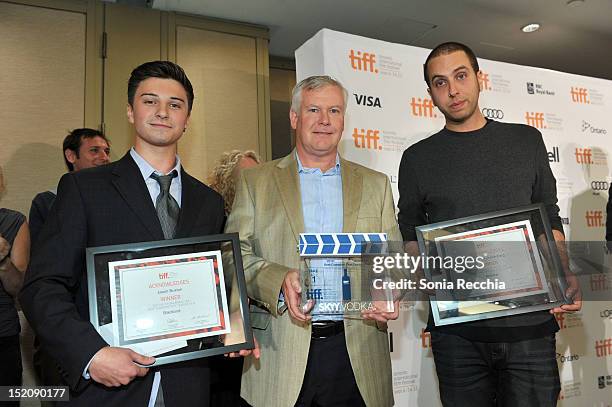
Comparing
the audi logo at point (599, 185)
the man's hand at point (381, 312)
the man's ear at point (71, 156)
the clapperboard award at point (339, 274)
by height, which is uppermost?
the man's ear at point (71, 156)

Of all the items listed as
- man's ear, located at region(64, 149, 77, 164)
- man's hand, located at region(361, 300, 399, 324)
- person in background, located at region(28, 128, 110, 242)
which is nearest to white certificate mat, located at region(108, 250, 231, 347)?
man's hand, located at region(361, 300, 399, 324)

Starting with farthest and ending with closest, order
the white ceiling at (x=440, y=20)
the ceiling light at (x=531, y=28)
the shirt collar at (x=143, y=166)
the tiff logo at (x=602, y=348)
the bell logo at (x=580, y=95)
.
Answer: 1. the ceiling light at (x=531, y=28)
2. the white ceiling at (x=440, y=20)
3. the bell logo at (x=580, y=95)
4. the tiff logo at (x=602, y=348)
5. the shirt collar at (x=143, y=166)

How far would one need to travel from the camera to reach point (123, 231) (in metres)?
1.58

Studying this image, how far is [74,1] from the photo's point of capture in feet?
14.3

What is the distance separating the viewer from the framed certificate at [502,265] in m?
1.72

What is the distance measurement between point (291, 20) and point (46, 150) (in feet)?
8.35

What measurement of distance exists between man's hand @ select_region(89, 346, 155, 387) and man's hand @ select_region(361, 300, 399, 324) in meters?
0.70

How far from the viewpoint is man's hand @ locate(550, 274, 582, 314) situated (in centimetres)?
172

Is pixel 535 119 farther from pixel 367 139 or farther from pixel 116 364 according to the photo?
pixel 116 364

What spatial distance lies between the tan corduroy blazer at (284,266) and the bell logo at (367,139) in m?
1.37

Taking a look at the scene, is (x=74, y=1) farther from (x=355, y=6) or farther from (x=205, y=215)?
(x=205, y=215)

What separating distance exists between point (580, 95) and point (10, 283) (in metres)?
4.52

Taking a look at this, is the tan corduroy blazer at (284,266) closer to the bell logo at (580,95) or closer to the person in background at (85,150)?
the person in background at (85,150)

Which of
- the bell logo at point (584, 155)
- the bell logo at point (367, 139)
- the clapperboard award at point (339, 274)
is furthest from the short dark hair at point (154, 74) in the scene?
the bell logo at point (584, 155)
